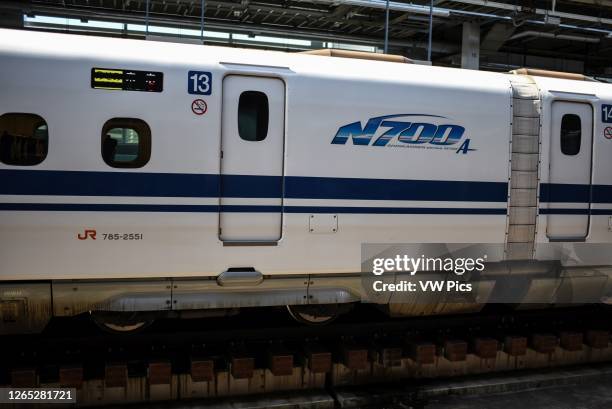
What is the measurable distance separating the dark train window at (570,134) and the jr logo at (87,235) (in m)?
5.01

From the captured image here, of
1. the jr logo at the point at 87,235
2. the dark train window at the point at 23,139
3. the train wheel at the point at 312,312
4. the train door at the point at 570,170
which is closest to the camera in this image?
the dark train window at the point at 23,139

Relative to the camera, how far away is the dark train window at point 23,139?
4.62m

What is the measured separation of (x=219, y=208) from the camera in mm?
5051

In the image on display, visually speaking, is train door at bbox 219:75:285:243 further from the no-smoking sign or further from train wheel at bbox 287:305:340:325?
train wheel at bbox 287:305:340:325

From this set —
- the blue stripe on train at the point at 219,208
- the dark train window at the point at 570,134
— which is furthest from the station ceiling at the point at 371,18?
the blue stripe on train at the point at 219,208

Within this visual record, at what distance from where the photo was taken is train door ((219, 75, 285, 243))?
16.7 feet

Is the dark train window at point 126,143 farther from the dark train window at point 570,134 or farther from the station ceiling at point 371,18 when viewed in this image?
the dark train window at point 570,134

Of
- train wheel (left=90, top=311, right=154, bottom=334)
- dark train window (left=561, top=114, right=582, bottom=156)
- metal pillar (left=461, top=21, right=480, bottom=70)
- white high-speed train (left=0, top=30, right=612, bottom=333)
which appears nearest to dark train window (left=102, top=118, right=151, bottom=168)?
white high-speed train (left=0, top=30, right=612, bottom=333)

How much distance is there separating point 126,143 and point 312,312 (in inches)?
100

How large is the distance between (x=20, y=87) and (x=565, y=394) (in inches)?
243

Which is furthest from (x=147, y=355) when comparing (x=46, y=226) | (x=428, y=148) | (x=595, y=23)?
(x=595, y=23)

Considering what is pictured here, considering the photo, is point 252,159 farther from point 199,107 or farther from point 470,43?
point 470,43

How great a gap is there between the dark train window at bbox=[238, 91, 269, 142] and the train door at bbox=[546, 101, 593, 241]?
128 inches

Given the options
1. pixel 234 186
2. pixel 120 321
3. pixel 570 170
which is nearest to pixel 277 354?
pixel 120 321
